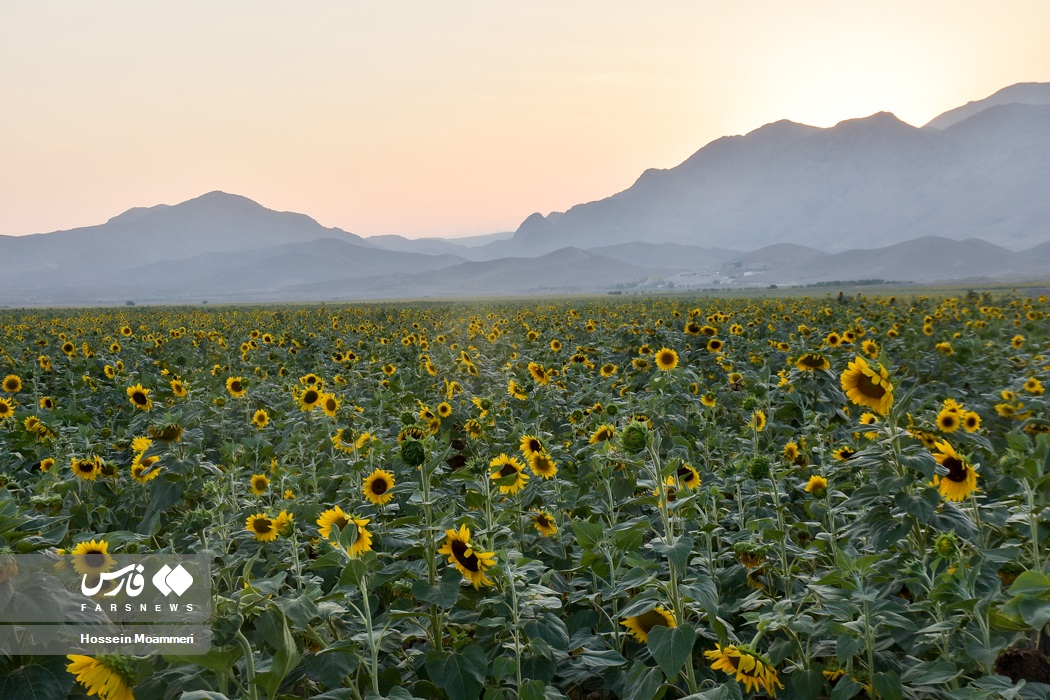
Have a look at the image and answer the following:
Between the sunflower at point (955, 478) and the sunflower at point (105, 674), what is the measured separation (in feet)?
10.9

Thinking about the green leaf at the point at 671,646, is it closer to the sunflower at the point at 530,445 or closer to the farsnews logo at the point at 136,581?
the farsnews logo at the point at 136,581

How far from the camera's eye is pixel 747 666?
248cm

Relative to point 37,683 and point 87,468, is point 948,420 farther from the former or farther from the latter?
point 87,468

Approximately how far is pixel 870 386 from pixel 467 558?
2172 mm

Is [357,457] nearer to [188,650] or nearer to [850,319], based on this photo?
[188,650]

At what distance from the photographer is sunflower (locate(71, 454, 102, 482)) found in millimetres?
4766

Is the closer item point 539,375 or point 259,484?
point 259,484

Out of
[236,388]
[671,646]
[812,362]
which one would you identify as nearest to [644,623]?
[671,646]

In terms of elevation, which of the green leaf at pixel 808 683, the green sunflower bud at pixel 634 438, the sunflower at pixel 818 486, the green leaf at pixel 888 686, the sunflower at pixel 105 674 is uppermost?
the green sunflower bud at pixel 634 438

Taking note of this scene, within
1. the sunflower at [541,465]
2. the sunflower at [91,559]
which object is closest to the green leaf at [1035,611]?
the sunflower at [541,465]

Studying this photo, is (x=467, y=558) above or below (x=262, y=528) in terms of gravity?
above

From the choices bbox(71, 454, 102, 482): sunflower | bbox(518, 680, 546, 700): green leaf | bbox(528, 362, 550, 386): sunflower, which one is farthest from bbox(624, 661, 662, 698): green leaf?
bbox(528, 362, 550, 386): sunflower

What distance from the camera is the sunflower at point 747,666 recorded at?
2.49 metres

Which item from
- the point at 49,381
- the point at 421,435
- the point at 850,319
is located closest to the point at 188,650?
the point at 421,435
